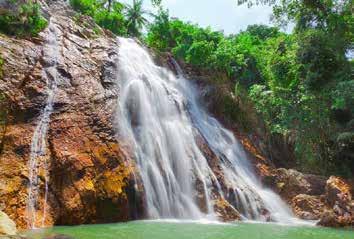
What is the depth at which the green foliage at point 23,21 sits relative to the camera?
684 inches

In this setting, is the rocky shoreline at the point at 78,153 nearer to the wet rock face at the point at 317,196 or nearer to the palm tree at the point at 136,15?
the wet rock face at the point at 317,196

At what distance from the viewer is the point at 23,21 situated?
1775 centimetres

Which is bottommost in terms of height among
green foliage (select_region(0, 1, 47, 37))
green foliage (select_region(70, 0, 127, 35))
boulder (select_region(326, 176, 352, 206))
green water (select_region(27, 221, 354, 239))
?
green water (select_region(27, 221, 354, 239))

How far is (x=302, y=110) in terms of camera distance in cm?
2177

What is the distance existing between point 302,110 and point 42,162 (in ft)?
44.8

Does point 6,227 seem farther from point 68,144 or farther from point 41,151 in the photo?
point 68,144

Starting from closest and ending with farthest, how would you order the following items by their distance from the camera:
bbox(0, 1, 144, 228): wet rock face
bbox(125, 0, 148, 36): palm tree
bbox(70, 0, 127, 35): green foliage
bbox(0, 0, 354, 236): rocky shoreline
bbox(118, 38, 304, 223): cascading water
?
bbox(0, 1, 144, 228): wet rock face → bbox(0, 0, 354, 236): rocky shoreline → bbox(118, 38, 304, 223): cascading water → bbox(70, 0, 127, 35): green foliage → bbox(125, 0, 148, 36): palm tree

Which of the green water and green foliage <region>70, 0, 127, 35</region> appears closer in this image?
the green water

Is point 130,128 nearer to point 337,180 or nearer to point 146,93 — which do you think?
point 146,93

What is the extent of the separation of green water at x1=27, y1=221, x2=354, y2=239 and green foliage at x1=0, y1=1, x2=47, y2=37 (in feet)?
30.8

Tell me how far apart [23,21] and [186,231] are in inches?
444

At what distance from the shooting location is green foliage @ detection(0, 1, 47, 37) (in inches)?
684

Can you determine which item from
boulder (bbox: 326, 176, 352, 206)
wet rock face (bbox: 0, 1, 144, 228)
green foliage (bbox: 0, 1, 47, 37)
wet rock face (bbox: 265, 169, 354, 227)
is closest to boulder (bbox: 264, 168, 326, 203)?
wet rock face (bbox: 265, 169, 354, 227)

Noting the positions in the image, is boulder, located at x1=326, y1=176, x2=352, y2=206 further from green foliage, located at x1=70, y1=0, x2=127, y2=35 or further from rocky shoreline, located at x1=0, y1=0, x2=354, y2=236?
green foliage, located at x1=70, y1=0, x2=127, y2=35
